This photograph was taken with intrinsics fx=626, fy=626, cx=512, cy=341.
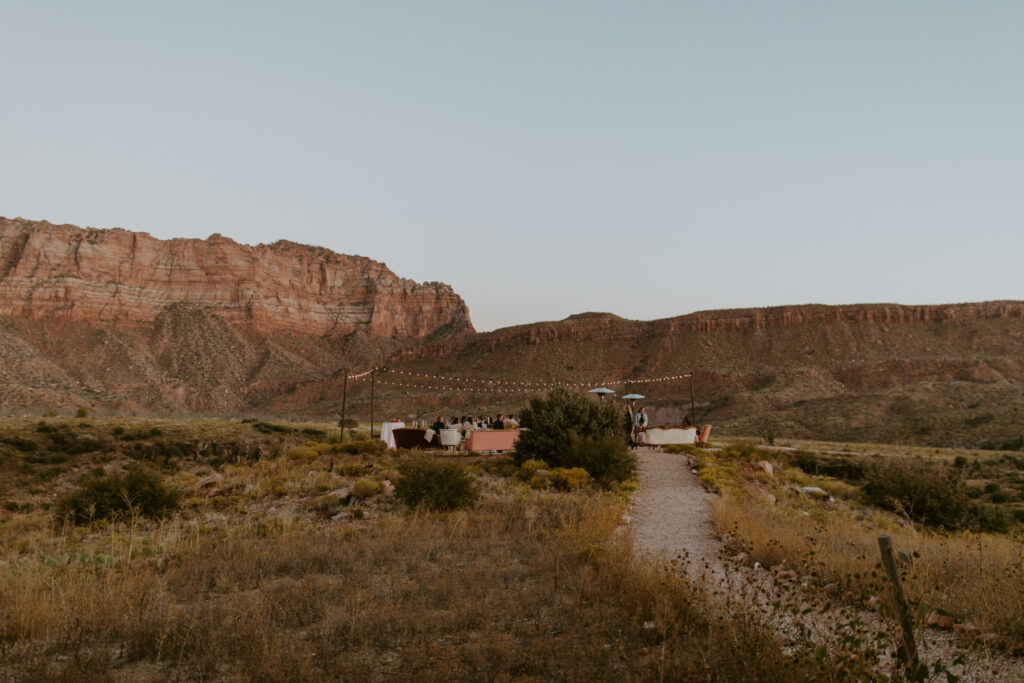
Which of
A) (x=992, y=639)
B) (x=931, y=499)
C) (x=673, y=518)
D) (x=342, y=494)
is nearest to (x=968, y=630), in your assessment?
(x=992, y=639)

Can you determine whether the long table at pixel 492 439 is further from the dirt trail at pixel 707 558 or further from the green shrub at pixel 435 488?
the green shrub at pixel 435 488

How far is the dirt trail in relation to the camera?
15.2 feet

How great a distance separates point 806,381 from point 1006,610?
64.4 meters

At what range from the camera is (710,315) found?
82375mm

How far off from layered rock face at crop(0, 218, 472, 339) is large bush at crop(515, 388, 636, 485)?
3422 inches

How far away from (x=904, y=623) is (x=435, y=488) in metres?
8.90

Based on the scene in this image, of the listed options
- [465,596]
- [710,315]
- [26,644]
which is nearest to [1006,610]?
[465,596]

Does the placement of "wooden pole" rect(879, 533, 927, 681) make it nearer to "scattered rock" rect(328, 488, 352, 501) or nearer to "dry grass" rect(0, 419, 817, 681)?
"dry grass" rect(0, 419, 817, 681)

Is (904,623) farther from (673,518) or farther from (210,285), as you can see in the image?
(210,285)

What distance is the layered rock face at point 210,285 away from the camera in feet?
282

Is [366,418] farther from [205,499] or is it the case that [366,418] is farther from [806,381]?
[205,499]

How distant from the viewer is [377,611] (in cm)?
564

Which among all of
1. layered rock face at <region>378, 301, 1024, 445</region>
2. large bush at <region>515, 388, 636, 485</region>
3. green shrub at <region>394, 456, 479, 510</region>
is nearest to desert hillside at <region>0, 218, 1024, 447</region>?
layered rock face at <region>378, 301, 1024, 445</region>

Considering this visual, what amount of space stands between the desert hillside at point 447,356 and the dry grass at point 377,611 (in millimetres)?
44233
